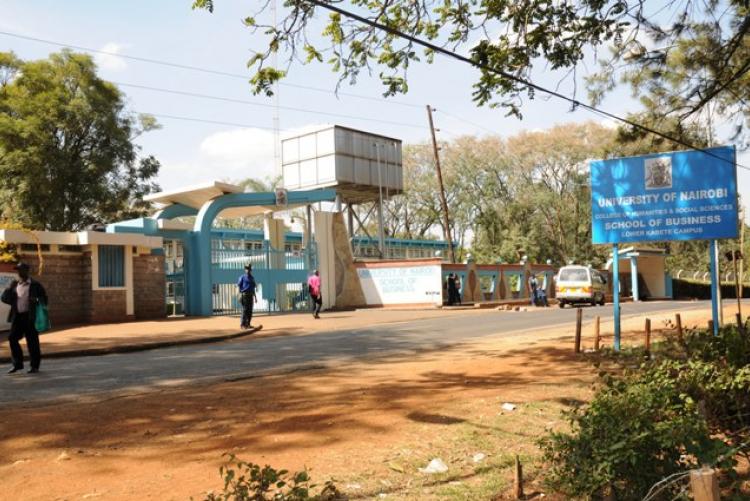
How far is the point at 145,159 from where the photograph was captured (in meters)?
32.1

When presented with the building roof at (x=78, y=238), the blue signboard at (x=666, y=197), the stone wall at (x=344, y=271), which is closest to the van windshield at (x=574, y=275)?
the stone wall at (x=344, y=271)

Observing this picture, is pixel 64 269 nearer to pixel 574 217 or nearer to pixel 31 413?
pixel 31 413

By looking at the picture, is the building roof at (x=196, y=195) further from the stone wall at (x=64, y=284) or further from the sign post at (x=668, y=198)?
the sign post at (x=668, y=198)

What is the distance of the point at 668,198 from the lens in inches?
440

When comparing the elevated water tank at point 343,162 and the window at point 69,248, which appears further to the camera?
the elevated water tank at point 343,162

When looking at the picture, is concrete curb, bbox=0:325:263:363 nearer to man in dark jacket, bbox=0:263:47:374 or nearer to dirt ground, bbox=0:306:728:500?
man in dark jacket, bbox=0:263:47:374

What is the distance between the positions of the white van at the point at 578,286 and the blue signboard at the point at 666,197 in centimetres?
1999

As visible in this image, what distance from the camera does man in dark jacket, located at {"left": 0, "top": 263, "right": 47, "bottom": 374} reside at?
10.2 m

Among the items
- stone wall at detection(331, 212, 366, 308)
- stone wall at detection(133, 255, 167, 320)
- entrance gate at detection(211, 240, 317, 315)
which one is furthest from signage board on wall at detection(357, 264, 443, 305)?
stone wall at detection(133, 255, 167, 320)

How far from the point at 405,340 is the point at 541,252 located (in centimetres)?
3921

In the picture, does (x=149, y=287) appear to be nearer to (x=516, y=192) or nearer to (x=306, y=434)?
(x=306, y=434)

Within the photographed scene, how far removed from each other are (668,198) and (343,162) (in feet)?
81.3

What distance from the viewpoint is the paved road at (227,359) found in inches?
353

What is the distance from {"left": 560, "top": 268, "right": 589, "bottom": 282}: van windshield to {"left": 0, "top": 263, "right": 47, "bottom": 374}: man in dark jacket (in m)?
25.3
